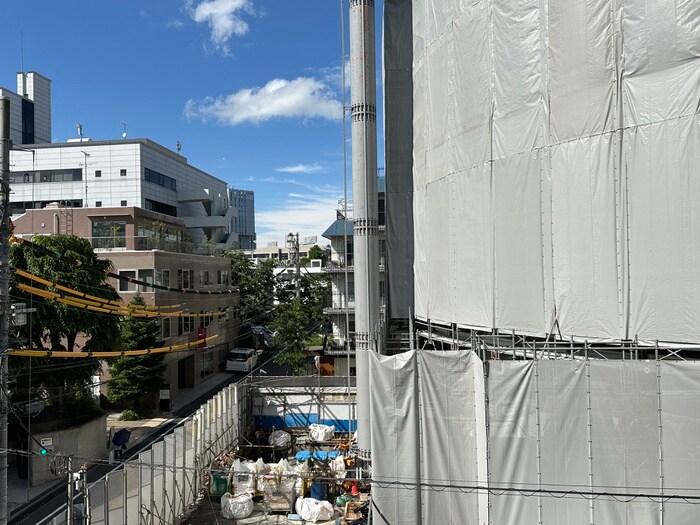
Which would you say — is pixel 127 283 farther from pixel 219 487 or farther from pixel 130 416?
pixel 219 487

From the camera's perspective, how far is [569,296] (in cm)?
1365

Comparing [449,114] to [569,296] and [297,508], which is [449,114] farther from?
[297,508]

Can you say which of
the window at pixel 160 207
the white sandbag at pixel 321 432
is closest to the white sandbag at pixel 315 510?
the white sandbag at pixel 321 432

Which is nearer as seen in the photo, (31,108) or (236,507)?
(236,507)

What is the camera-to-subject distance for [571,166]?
1359cm

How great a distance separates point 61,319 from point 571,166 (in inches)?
772

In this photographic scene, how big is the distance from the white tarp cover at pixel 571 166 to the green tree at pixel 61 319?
49.3ft

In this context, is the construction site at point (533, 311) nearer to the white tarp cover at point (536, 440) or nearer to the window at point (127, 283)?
the white tarp cover at point (536, 440)

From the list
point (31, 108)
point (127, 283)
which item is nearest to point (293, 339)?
point (127, 283)

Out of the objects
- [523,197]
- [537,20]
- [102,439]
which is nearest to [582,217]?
[523,197]

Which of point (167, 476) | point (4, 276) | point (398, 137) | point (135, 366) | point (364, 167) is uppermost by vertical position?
point (398, 137)

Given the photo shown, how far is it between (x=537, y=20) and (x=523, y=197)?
15.5 ft

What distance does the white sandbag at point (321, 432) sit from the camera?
23453mm

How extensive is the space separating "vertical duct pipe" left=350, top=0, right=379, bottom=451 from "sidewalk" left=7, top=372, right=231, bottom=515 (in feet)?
34.8
